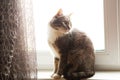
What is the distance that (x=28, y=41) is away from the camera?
4.33 feet

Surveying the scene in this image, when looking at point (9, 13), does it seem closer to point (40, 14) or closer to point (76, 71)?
point (40, 14)

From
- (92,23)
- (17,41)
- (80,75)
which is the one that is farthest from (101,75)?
(17,41)

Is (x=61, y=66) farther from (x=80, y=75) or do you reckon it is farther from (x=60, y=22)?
(x=60, y=22)

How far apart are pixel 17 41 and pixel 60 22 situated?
280mm

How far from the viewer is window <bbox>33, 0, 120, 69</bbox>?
1493 mm

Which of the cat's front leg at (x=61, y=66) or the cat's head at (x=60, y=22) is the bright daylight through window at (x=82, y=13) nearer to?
the cat's head at (x=60, y=22)

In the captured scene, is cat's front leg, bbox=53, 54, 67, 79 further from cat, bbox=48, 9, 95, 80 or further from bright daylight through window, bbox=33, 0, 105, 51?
bright daylight through window, bbox=33, 0, 105, 51

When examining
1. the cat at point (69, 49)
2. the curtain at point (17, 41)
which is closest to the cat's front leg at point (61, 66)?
the cat at point (69, 49)

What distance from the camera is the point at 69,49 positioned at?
56.9 inches

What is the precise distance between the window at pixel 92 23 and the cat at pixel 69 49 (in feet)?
0.28

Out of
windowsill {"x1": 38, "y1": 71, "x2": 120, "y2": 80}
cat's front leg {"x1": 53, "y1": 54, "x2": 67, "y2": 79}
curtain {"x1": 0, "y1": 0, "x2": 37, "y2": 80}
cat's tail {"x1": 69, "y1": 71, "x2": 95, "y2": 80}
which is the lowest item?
windowsill {"x1": 38, "y1": 71, "x2": 120, "y2": 80}

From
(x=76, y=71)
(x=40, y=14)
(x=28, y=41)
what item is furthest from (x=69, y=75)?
(x=40, y=14)

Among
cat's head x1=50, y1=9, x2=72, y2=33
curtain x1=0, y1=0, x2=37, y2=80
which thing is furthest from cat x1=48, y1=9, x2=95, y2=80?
curtain x1=0, y1=0, x2=37, y2=80

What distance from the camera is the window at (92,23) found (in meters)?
1.49
